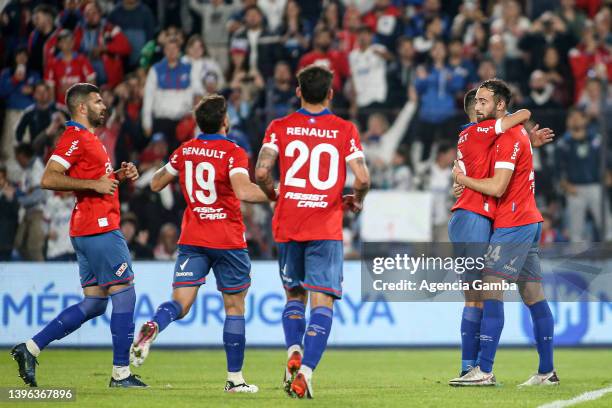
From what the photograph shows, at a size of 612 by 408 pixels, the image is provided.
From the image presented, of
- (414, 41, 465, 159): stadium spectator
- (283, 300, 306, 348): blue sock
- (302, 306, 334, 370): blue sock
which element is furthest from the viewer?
(414, 41, 465, 159): stadium spectator

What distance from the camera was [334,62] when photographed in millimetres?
17328

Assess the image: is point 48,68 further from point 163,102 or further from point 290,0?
point 290,0

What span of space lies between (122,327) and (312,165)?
7.13 feet

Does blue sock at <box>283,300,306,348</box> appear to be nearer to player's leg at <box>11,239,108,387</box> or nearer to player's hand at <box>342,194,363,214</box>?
player's hand at <box>342,194,363,214</box>

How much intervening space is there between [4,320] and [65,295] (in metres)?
0.81

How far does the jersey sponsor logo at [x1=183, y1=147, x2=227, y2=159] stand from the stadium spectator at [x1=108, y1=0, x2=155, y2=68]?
889 cm

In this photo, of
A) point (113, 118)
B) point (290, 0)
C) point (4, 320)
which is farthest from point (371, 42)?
point (4, 320)

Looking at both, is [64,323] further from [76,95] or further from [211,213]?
[76,95]

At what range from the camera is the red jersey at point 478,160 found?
8.64 meters

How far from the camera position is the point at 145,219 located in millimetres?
14594

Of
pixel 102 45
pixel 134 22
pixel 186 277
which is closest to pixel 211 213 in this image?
pixel 186 277

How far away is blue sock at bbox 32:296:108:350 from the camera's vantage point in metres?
8.65

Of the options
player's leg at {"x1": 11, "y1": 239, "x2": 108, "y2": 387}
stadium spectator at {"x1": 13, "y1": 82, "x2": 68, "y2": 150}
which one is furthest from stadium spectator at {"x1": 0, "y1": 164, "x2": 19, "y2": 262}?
player's leg at {"x1": 11, "y1": 239, "x2": 108, "y2": 387}

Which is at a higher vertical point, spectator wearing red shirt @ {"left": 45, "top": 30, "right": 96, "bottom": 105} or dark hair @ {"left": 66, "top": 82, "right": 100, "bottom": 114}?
spectator wearing red shirt @ {"left": 45, "top": 30, "right": 96, "bottom": 105}
